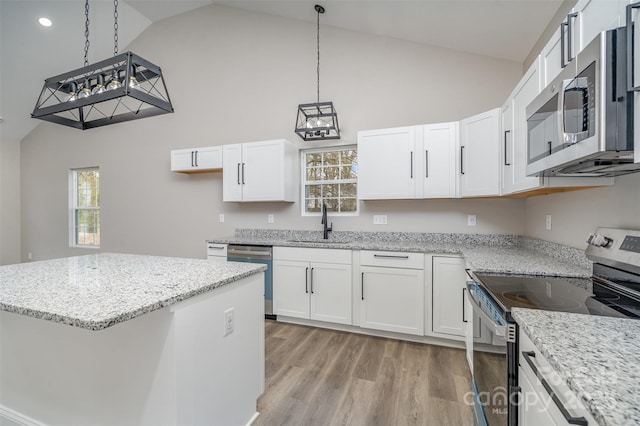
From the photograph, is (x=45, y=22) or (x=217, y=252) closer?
(x=217, y=252)

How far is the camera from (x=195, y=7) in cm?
422

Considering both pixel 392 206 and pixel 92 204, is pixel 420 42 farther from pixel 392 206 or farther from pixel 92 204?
pixel 92 204

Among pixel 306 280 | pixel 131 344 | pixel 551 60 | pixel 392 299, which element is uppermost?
pixel 551 60

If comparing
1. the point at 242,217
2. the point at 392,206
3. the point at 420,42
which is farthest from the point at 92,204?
the point at 420,42

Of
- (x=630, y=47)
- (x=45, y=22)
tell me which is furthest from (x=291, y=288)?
(x=45, y=22)

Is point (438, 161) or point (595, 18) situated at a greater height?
point (595, 18)

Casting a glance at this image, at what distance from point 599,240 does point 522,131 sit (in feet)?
2.63

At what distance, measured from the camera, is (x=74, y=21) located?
162 inches

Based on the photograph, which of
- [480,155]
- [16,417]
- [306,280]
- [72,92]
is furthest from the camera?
[306,280]

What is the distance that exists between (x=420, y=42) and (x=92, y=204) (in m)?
6.04

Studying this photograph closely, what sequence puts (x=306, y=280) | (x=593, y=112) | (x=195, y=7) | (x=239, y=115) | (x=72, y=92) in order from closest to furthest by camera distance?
(x=593, y=112) → (x=72, y=92) → (x=306, y=280) → (x=239, y=115) → (x=195, y=7)

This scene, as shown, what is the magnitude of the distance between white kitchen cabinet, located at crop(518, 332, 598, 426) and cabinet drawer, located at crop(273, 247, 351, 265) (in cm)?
193

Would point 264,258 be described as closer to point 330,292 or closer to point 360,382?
point 330,292

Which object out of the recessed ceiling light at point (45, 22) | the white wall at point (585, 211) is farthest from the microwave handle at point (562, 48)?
the recessed ceiling light at point (45, 22)
